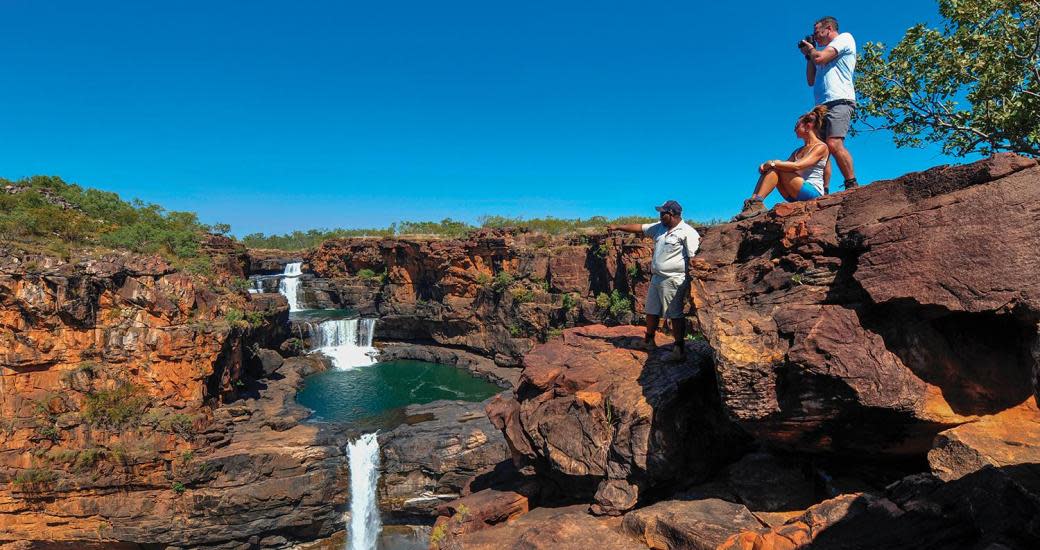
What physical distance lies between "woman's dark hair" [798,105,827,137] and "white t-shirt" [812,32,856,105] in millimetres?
147

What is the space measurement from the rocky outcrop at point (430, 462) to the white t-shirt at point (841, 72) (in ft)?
48.3

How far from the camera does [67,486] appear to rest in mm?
14172

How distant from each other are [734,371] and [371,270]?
41464 millimetres

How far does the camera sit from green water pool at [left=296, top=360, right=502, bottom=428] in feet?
73.8

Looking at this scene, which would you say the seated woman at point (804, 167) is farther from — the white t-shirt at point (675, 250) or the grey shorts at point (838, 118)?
the white t-shirt at point (675, 250)

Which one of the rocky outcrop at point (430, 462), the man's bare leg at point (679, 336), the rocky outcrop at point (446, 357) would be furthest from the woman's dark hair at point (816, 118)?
the rocky outcrop at point (446, 357)

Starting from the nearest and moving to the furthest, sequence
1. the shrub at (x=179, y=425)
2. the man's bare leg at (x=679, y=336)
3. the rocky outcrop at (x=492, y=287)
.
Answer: the man's bare leg at (x=679, y=336), the shrub at (x=179, y=425), the rocky outcrop at (x=492, y=287)

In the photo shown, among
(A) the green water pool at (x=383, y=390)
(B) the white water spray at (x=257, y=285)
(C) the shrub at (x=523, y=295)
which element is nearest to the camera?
(A) the green water pool at (x=383, y=390)

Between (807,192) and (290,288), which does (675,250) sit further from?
(290,288)

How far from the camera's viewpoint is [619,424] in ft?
21.1

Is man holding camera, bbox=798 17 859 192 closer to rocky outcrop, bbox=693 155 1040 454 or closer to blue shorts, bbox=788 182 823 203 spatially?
blue shorts, bbox=788 182 823 203

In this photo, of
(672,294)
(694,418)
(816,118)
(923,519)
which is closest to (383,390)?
(694,418)

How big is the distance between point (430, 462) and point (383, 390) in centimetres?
1094

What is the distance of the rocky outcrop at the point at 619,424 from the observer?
605cm
